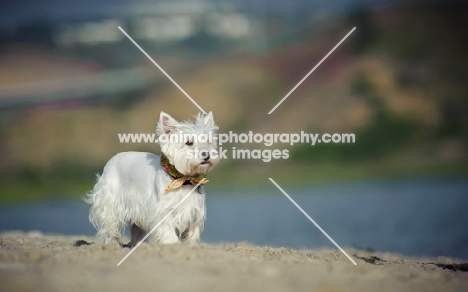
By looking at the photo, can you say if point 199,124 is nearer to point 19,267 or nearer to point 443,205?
point 19,267

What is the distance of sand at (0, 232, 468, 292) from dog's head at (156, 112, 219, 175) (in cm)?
84

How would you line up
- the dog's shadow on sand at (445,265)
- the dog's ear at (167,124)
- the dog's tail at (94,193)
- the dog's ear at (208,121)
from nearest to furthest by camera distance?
the dog's ear at (167,124) → the dog's ear at (208,121) → the dog's shadow on sand at (445,265) → the dog's tail at (94,193)

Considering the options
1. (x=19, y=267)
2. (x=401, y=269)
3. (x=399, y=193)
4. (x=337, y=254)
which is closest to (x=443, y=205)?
(x=399, y=193)

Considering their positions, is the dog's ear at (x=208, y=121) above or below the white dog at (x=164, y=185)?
above

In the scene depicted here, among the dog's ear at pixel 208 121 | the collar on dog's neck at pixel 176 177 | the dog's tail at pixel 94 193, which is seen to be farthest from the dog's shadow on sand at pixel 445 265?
the dog's tail at pixel 94 193

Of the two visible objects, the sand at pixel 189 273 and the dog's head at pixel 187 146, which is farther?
the dog's head at pixel 187 146

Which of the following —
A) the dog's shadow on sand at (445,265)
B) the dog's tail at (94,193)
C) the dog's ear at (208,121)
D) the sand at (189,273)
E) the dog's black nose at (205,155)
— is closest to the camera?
the sand at (189,273)

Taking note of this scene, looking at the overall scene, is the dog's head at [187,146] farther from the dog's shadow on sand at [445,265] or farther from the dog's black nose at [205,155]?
the dog's shadow on sand at [445,265]

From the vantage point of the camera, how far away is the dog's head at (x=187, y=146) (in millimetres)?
7874

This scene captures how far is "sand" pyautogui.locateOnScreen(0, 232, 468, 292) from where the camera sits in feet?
18.9

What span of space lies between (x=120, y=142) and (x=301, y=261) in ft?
23.8

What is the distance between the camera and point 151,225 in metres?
8.23

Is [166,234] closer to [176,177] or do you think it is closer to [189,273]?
[176,177]

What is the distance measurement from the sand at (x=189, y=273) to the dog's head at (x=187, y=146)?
84 centimetres
